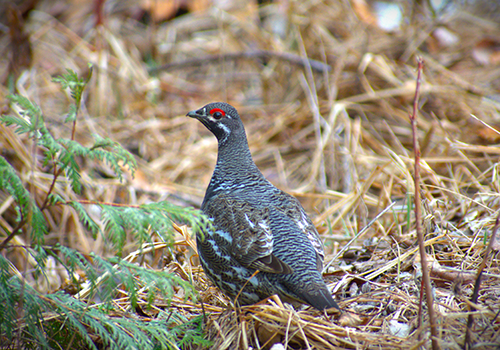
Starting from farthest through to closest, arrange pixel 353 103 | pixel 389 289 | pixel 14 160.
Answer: pixel 353 103 < pixel 14 160 < pixel 389 289

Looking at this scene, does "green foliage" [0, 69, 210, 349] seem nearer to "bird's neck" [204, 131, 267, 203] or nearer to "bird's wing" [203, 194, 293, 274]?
"bird's wing" [203, 194, 293, 274]

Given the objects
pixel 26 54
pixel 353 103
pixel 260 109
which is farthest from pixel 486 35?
pixel 26 54

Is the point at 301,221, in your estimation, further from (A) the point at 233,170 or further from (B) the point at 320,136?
(B) the point at 320,136

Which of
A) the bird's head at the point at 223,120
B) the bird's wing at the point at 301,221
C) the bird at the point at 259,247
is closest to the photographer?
the bird at the point at 259,247

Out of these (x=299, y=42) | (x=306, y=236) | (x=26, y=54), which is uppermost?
(x=299, y=42)

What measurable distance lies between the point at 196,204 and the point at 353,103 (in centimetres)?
308

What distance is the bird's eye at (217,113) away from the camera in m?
3.91

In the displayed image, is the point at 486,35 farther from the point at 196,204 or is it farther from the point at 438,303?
the point at 438,303

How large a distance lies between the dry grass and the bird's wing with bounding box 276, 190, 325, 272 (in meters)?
0.39

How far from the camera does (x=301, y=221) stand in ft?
10.5

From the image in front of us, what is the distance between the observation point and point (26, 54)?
18.5 feet

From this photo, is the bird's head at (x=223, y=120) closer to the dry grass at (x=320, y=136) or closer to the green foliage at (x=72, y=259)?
the dry grass at (x=320, y=136)

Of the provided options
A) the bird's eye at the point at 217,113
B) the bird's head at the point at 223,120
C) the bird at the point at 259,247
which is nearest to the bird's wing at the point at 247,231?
the bird at the point at 259,247

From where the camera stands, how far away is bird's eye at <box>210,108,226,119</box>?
3910mm
